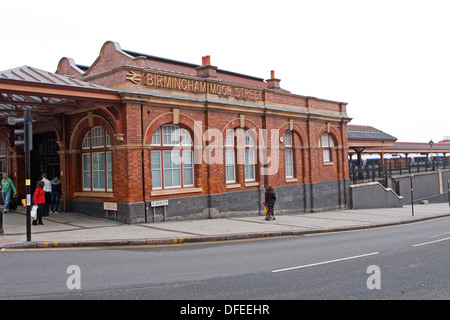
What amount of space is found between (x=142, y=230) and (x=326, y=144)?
49.8 ft

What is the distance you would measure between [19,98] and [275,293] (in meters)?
12.2

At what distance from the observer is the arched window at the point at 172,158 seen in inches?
612

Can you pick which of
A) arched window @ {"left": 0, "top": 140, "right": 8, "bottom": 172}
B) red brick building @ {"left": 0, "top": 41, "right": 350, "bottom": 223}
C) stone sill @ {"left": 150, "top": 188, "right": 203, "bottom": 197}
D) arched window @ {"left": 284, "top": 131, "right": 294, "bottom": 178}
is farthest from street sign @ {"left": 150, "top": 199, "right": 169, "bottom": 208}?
arched window @ {"left": 0, "top": 140, "right": 8, "bottom": 172}

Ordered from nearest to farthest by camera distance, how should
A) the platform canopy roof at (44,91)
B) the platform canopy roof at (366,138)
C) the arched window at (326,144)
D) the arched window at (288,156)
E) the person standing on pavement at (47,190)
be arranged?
the platform canopy roof at (44,91), the person standing on pavement at (47,190), the arched window at (288,156), the arched window at (326,144), the platform canopy roof at (366,138)

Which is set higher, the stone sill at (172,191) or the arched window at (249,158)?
the arched window at (249,158)

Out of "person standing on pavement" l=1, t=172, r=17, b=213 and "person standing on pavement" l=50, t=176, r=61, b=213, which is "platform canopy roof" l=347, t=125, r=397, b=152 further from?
"person standing on pavement" l=1, t=172, r=17, b=213

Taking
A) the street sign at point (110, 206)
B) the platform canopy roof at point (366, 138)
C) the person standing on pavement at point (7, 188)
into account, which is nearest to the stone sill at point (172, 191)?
the street sign at point (110, 206)

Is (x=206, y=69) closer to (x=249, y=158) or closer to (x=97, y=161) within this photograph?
(x=249, y=158)

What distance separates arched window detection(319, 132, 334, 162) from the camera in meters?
24.3

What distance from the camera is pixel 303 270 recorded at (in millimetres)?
7820

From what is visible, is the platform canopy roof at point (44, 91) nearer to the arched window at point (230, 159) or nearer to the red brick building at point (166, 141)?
the red brick building at point (166, 141)

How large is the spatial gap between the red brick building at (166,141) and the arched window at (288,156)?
6cm
